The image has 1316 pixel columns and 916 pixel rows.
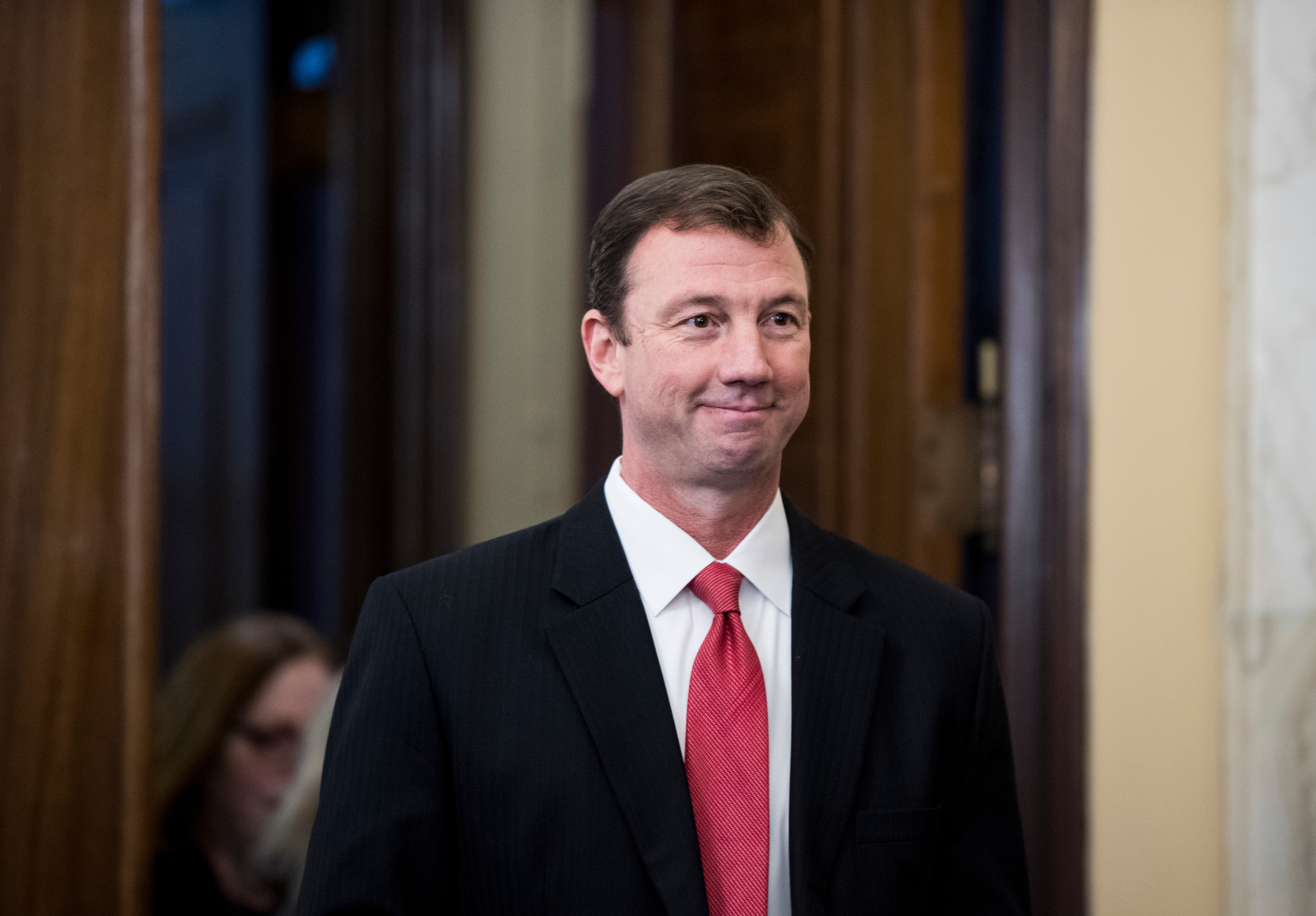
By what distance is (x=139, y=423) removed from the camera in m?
1.33

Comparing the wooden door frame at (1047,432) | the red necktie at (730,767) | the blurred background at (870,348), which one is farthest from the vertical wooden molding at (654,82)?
the red necktie at (730,767)

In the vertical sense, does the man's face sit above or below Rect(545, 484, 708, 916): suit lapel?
above

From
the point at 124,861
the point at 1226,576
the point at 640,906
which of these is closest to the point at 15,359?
the point at 124,861

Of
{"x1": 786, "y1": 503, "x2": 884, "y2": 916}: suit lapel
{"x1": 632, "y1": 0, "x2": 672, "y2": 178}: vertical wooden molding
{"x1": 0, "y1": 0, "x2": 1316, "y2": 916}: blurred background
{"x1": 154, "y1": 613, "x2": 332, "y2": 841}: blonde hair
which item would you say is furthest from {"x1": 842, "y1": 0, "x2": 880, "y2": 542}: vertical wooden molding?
{"x1": 154, "y1": 613, "x2": 332, "y2": 841}: blonde hair

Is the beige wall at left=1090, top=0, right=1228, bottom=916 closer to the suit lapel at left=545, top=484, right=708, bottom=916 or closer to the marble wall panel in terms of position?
the marble wall panel

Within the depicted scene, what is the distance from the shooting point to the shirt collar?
102cm

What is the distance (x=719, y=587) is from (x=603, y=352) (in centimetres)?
22

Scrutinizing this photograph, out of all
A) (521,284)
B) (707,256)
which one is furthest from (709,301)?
(521,284)

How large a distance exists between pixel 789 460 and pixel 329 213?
1.39 metres

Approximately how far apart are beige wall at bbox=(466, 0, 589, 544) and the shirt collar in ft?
4.44

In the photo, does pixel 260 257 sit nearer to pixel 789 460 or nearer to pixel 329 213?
pixel 329 213

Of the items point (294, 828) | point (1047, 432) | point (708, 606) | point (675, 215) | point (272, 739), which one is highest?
point (675, 215)

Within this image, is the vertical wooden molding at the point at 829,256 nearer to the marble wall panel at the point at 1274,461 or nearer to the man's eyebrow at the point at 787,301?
the marble wall panel at the point at 1274,461

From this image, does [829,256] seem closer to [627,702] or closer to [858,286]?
[858,286]
